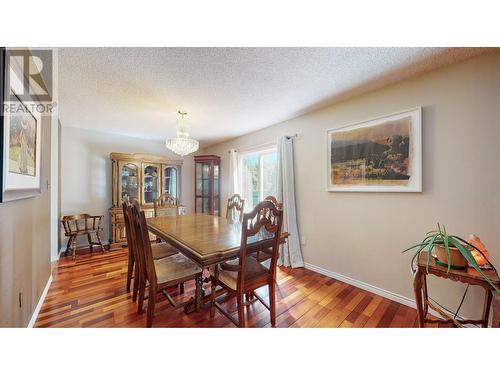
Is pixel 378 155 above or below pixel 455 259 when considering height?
above

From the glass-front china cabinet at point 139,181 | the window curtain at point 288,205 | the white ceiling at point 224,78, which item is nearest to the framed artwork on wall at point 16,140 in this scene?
the white ceiling at point 224,78

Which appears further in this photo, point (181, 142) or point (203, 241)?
point (181, 142)

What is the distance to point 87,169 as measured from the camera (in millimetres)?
3332

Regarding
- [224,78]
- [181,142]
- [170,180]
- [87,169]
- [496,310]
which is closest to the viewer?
[496,310]

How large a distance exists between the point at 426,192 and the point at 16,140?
2.99 metres

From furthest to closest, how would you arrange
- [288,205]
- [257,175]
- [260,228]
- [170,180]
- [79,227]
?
[170,180] → [257,175] → [79,227] → [288,205] → [260,228]

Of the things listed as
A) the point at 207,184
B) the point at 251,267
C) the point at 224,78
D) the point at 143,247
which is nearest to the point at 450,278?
the point at 251,267

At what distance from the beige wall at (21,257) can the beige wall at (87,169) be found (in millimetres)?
1796

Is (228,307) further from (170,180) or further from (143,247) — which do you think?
(170,180)

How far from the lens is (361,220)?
6.66 feet

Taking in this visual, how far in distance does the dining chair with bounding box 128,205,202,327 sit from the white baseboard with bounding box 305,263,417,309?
5.25ft

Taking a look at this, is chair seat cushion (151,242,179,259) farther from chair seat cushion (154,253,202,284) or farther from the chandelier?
the chandelier
